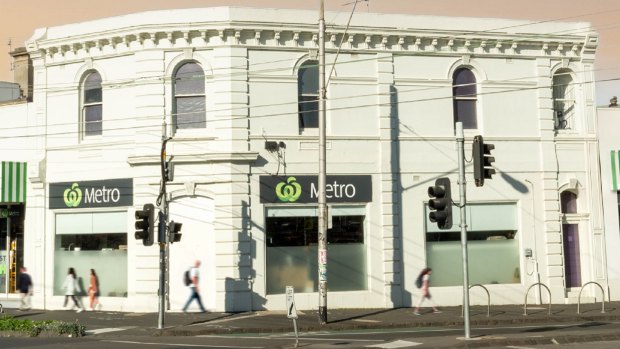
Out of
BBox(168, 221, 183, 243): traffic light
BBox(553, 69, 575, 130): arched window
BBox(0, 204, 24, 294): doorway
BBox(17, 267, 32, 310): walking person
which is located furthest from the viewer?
BBox(0, 204, 24, 294): doorway

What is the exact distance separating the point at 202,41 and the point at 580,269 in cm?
1654

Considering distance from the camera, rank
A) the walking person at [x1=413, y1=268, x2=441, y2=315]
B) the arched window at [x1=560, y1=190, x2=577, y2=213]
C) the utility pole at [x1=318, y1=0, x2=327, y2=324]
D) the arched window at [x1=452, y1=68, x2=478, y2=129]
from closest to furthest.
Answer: the utility pole at [x1=318, y1=0, x2=327, y2=324]
the walking person at [x1=413, y1=268, x2=441, y2=315]
the arched window at [x1=452, y1=68, x2=478, y2=129]
the arched window at [x1=560, y1=190, x2=577, y2=213]

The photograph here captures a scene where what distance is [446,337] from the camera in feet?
70.0

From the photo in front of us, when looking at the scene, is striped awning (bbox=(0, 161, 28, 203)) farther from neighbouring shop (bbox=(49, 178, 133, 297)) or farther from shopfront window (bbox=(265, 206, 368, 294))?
shopfront window (bbox=(265, 206, 368, 294))

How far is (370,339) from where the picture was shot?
21953mm

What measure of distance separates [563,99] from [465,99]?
4.20 metres

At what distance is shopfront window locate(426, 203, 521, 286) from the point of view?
3183 cm

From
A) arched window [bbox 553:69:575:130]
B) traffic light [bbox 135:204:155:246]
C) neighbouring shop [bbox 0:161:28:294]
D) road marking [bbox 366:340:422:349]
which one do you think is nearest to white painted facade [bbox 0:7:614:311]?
arched window [bbox 553:69:575:130]

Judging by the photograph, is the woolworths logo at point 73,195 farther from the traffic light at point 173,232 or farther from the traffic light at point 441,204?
the traffic light at point 441,204

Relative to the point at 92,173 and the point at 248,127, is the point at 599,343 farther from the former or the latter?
the point at 92,173

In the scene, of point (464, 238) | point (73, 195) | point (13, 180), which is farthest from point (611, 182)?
point (13, 180)

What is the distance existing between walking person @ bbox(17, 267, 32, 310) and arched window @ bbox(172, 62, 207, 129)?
7628mm

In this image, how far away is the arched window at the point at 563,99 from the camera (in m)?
33.8

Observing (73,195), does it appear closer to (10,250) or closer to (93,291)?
(93,291)
